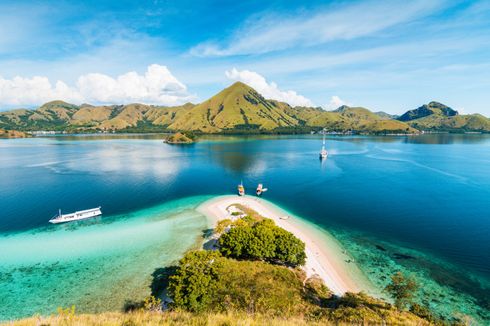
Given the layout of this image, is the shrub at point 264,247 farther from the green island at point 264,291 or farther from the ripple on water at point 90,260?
the ripple on water at point 90,260

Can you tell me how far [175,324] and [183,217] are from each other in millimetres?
59766

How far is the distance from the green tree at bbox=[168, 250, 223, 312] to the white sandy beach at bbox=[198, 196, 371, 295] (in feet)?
59.5

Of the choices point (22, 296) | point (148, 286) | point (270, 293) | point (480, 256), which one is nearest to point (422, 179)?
point (480, 256)

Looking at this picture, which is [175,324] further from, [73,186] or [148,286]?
[73,186]

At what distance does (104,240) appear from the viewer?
55.2 metres

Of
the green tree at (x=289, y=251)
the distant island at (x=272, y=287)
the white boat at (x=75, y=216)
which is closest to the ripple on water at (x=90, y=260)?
the white boat at (x=75, y=216)

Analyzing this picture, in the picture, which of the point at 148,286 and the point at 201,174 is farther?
the point at 201,174

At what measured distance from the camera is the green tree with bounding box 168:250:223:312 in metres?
30.6

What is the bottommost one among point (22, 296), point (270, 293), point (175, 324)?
point (22, 296)

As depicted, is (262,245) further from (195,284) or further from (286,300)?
(195,284)

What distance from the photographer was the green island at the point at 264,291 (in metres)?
Result: 27.2

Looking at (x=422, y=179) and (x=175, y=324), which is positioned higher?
(x=175, y=324)

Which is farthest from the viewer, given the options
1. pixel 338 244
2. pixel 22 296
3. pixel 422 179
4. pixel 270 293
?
pixel 422 179

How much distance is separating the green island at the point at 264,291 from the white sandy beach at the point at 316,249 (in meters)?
3.11
